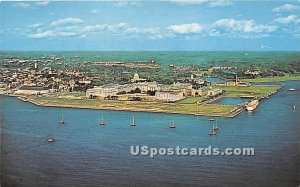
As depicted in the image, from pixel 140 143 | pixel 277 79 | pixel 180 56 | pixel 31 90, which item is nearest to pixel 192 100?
pixel 180 56

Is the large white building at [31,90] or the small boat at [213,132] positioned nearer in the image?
the small boat at [213,132]

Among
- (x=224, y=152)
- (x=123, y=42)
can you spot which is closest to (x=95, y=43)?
(x=123, y=42)

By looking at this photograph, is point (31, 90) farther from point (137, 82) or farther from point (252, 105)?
point (252, 105)

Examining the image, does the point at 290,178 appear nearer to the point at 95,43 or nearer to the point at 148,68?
the point at 148,68

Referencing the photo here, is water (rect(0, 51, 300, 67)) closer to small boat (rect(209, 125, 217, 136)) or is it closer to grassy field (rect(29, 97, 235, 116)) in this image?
grassy field (rect(29, 97, 235, 116))

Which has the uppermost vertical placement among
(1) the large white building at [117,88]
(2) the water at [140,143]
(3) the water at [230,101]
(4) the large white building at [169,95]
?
(1) the large white building at [117,88]

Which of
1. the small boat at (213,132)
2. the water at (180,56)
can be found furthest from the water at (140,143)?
the water at (180,56)

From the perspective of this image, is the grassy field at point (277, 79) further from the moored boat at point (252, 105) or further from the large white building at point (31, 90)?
the large white building at point (31, 90)
